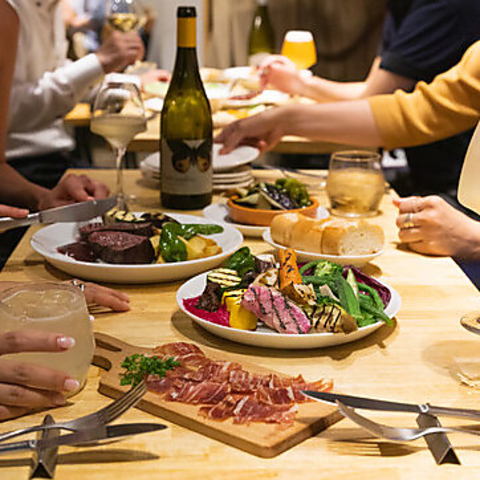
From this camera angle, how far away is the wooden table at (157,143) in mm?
2492

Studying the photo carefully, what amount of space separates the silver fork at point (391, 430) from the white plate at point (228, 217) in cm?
77

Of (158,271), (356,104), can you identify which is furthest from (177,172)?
(356,104)

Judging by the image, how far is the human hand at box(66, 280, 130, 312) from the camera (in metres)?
1.13

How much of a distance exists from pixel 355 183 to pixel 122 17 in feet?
6.03

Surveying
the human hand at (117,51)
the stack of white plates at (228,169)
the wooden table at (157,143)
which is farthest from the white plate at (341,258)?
the human hand at (117,51)

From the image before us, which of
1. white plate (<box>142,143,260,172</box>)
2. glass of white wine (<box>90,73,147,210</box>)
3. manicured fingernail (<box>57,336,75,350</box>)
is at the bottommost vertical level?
white plate (<box>142,143,260,172</box>)

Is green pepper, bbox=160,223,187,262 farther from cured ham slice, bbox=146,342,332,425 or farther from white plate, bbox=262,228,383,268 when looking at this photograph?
cured ham slice, bbox=146,342,332,425

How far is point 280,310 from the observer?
1.01 meters

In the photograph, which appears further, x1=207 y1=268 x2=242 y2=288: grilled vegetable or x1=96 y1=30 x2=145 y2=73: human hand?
x1=96 y1=30 x2=145 y2=73: human hand

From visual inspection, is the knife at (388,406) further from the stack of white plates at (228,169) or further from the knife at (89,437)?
the stack of white plates at (228,169)

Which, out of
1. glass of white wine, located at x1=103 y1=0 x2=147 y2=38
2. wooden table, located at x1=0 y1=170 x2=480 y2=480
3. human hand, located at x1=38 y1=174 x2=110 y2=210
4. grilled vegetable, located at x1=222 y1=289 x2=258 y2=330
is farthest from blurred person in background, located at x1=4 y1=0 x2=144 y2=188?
grilled vegetable, located at x1=222 y1=289 x2=258 y2=330

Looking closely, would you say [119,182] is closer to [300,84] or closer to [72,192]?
[72,192]

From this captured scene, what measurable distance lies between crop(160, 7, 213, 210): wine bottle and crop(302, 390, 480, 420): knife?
0.93 m

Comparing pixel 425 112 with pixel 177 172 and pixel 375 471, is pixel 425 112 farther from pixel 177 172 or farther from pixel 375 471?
pixel 375 471
